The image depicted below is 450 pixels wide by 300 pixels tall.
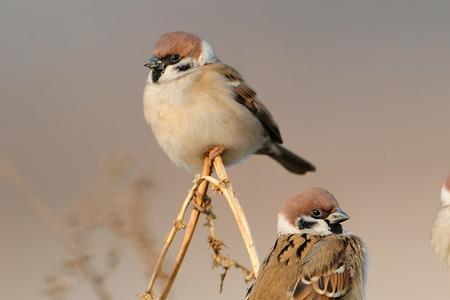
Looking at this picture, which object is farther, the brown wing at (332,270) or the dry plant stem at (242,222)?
the brown wing at (332,270)

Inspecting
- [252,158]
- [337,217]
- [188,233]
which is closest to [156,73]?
[337,217]

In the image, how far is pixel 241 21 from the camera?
939cm

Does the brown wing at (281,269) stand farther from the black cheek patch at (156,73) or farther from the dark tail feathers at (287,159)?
the dark tail feathers at (287,159)

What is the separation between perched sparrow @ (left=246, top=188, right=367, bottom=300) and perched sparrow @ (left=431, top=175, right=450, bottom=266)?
485 mm

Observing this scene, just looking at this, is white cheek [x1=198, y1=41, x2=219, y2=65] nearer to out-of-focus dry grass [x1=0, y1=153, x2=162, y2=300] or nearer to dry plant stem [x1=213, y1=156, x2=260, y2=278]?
out-of-focus dry grass [x1=0, y1=153, x2=162, y2=300]

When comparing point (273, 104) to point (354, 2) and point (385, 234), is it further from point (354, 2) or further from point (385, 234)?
point (354, 2)

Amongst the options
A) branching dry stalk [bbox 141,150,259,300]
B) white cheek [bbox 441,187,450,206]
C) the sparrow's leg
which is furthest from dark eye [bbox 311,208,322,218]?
white cheek [bbox 441,187,450,206]

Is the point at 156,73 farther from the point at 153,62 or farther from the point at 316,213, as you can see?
the point at 316,213

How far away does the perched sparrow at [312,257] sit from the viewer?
10.1ft

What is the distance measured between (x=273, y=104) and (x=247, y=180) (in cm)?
83

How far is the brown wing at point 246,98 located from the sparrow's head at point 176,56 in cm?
10

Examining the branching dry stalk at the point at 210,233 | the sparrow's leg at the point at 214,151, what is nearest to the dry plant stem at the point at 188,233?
the branching dry stalk at the point at 210,233

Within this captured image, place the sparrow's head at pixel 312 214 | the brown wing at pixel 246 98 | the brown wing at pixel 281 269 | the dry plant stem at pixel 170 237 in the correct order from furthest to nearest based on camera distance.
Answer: the brown wing at pixel 246 98, the sparrow's head at pixel 312 214, the brown wing at pixel 281 269, the dry plant stem at pixel 170 237

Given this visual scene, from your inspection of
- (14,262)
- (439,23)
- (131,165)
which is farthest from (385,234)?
(439,23)
